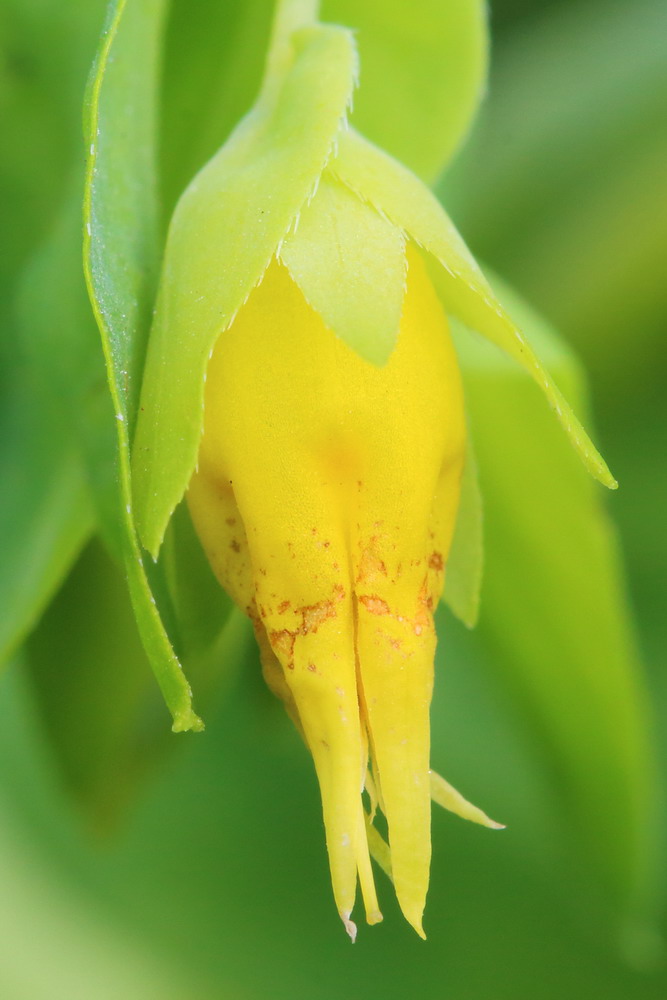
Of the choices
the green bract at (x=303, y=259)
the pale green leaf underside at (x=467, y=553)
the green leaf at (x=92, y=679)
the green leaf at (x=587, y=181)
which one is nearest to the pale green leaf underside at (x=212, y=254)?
the green bract at (x=303, y=259)

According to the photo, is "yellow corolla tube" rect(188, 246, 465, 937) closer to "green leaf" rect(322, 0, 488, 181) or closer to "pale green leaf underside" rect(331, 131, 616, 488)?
"pale green leaf underside" rect(331, 131, 616, 488)

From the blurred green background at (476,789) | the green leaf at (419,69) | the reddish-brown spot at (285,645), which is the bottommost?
the blurred green background at (476,789)

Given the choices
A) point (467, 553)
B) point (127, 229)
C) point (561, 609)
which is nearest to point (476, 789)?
point (561, 609)

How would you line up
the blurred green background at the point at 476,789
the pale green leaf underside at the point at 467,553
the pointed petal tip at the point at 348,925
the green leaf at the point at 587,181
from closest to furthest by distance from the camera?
the pointed petal tip at the point at 348,925
the pale green leaf underside at the point at 467,553
the blurred green background at the point at 476,789
the green leaf at the point at 587,181

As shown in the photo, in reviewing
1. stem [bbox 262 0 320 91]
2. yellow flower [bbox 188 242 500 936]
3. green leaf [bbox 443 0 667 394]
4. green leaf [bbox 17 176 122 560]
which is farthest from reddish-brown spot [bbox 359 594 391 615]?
green leaf [bbox 443 0 667 394]

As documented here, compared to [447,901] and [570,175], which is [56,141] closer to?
[570,175]

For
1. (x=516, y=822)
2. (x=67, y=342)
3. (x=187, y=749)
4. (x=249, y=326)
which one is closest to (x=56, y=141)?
(x=67, y=342)

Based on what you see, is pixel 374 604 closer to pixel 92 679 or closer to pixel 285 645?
pixel 285 645

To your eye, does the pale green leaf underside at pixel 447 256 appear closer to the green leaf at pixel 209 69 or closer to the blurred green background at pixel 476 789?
the green leaf at pixel 209 69
